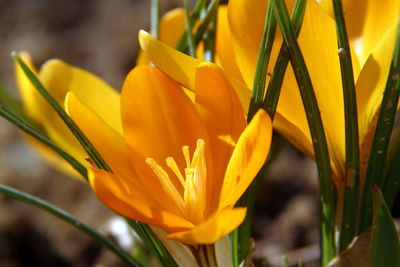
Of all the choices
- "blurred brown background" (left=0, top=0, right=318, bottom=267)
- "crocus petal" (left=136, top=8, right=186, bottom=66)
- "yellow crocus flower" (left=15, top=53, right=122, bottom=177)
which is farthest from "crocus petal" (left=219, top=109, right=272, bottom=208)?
"blurred brown background" (left=0, top=0, right=318, bottom=267)

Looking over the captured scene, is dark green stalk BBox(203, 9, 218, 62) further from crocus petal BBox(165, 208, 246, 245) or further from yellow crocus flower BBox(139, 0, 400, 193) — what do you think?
crocus petal BBox(165, 208, 246, 245)

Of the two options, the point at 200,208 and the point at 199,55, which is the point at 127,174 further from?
the point at 199,55

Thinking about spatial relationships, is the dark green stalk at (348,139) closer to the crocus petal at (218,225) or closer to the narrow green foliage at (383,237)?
A: the narrow green foliage at (383,237)

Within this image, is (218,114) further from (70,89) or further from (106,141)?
(70,89)

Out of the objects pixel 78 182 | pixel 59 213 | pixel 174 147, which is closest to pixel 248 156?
pixel 174 147

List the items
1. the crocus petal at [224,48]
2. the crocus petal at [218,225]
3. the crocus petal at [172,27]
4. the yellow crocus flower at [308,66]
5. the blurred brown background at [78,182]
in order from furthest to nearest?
the blurred brown background at [78,182] → the crocus petal at [172,27] → the crocus petal at [224,48] → the yellow crocus flower at [308,66] → the crocus petal at [218,225]

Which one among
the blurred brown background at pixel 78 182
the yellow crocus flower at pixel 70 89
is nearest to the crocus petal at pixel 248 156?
the yellow crocus flower at pixel 70 89
